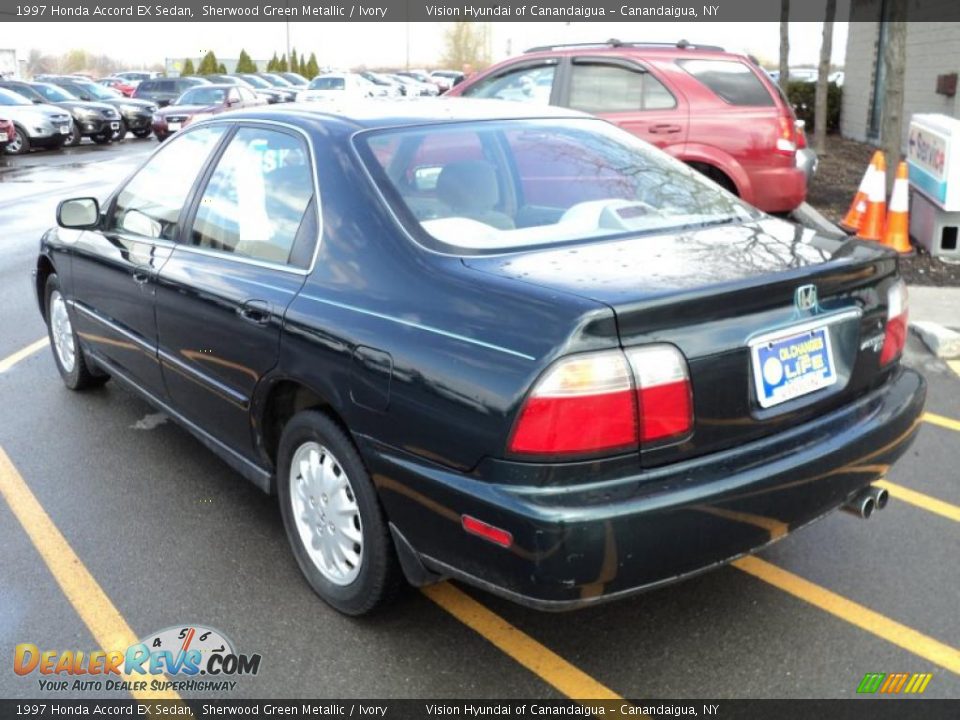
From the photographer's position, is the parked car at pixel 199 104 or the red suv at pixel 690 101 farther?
the parked car at pixel 199 104

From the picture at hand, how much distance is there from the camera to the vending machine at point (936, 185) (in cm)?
786

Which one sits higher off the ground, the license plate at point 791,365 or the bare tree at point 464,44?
the bare tree at point 464,44

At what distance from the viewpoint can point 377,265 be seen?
3.04 m

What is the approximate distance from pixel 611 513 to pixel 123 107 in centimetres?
2903

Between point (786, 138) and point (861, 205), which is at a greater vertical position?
point (786, 138)

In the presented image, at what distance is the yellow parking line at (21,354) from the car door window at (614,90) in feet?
16.3

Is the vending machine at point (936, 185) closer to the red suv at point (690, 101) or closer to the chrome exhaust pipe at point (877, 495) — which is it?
the red suv at point (690, 101)

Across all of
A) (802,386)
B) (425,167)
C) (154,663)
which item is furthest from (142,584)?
(802,386)

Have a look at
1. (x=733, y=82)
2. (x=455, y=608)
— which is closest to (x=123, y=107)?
(x=733, y=82)

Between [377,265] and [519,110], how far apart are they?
1.34 m

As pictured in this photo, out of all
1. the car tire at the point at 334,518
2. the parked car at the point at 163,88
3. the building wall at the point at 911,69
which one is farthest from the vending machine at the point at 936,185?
A: the parked car at the point at 163,88

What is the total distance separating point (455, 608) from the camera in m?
3.39

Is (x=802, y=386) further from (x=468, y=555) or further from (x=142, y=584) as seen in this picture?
(x=142, y=584)

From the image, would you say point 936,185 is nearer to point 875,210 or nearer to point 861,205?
point 875,210
